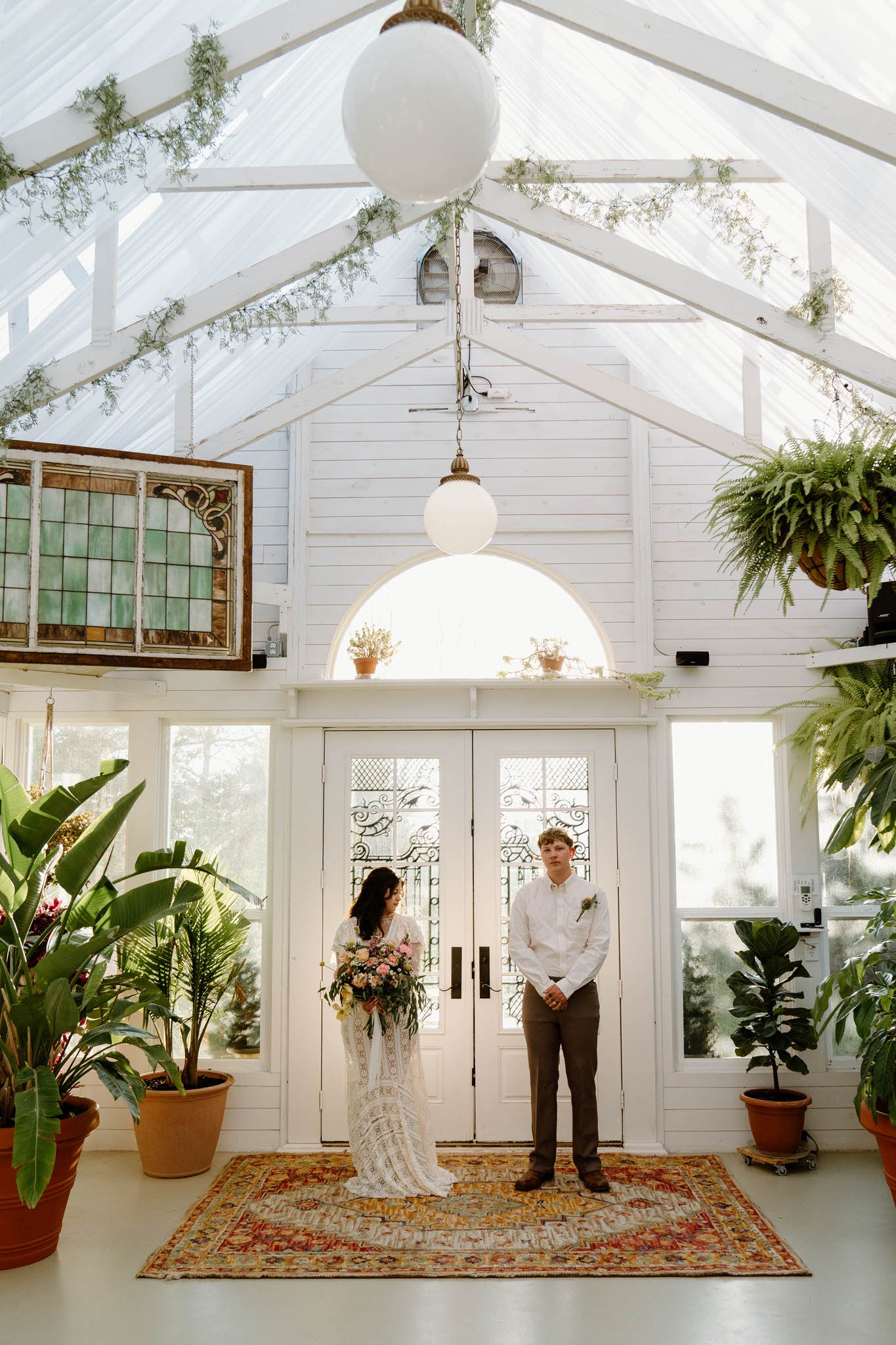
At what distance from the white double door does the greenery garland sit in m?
3.50

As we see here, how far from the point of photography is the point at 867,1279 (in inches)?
174

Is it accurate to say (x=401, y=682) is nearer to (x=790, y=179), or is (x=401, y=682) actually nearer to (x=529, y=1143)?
(x=529, y=1143)

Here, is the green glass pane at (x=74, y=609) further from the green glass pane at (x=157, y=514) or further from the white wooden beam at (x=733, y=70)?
the white wooden beam at (x=733, y=70)

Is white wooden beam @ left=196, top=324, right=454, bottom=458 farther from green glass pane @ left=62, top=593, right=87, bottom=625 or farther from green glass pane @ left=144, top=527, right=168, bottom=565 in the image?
green glass pane @ left=62, top=593, right=87, bottom=625

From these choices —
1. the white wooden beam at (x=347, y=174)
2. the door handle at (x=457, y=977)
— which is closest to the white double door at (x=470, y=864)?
the door handle at (x=457, y=977)

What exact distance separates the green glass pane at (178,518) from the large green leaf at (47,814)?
108cm

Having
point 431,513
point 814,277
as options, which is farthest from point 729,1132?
point 814,277

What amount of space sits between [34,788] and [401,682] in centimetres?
198

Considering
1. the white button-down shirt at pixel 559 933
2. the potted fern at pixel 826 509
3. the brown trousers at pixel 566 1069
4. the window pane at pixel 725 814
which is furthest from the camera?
the window pane at pixel 725 814

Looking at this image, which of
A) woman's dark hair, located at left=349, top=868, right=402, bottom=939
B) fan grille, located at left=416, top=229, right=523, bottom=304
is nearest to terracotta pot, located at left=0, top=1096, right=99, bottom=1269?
woman's dark hair, located at left=349, top=868, right=402, bottom=939

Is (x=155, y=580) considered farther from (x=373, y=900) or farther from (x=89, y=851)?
(x=373, y=900)

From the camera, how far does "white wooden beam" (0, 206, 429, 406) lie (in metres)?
4.31

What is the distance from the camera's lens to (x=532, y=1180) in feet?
17.8

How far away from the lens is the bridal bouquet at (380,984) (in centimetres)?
540
